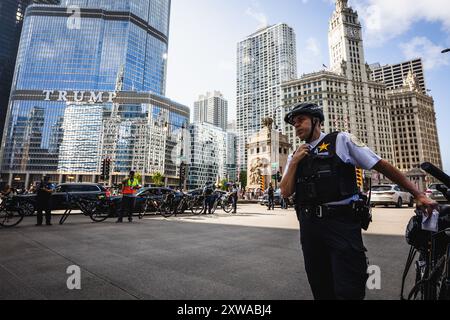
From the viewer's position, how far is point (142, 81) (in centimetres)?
12625

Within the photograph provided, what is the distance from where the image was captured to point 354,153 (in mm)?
2129

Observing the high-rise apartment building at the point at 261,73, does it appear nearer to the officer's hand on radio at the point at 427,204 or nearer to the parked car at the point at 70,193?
the parked car at the point at 70,193

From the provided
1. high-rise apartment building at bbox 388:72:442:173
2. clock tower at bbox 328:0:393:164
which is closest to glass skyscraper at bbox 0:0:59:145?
clock tower at bbox 328:0:393:164

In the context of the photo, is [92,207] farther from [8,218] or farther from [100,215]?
[8,218]

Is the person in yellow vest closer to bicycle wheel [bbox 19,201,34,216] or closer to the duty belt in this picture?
bicycle wheel [bbox 19,201,34,216]

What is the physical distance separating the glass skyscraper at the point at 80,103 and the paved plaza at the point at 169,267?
347ft

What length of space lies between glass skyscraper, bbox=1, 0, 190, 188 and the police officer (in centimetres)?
10938

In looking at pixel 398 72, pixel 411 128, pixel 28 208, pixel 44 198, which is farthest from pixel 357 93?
pixel 44 198

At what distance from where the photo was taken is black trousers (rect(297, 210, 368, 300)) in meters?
1.77

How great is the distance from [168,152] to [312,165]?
127664mm

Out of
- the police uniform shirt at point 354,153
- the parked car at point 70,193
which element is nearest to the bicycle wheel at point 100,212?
the parked car at point 70,193

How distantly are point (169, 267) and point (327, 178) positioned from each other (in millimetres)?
3065

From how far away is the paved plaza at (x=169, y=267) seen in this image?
2895 millimetres
